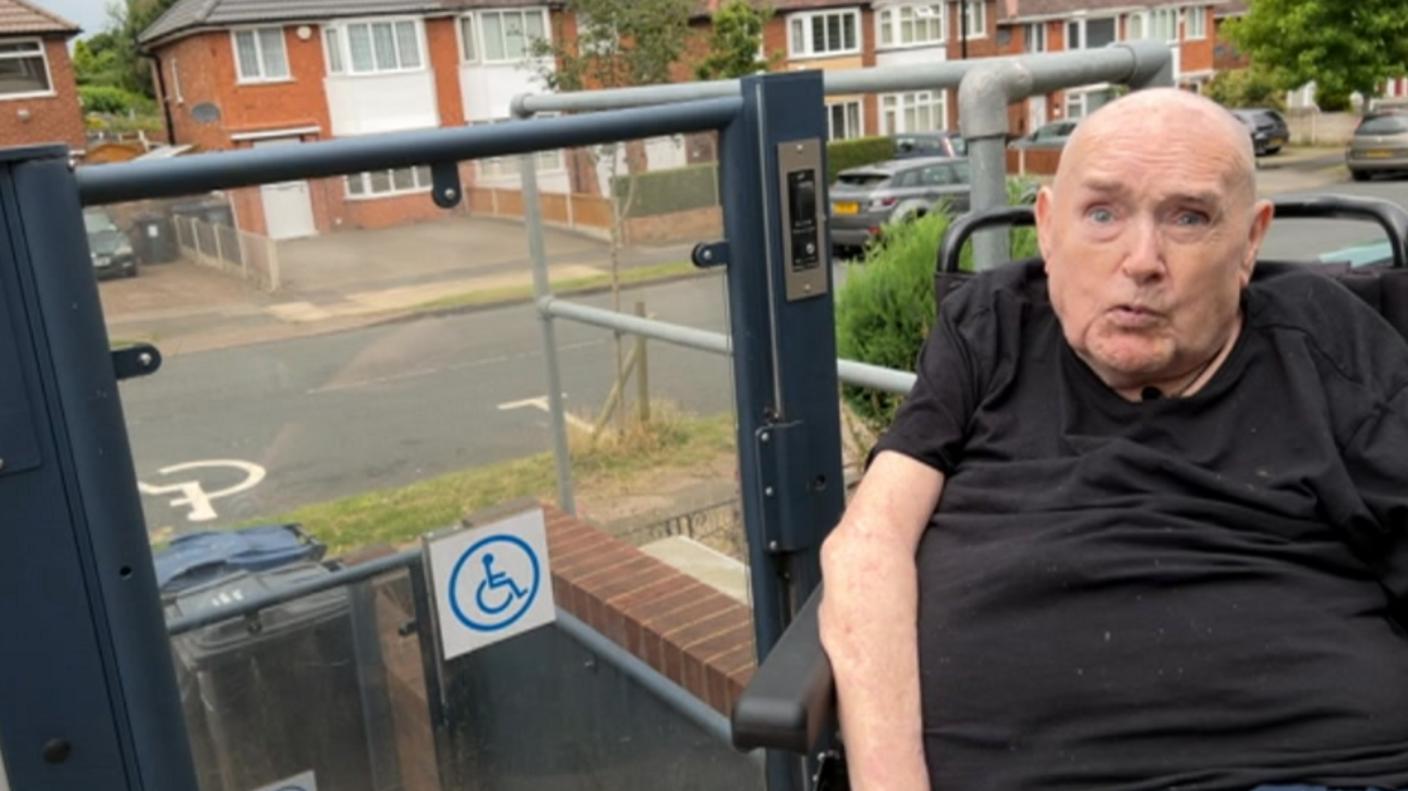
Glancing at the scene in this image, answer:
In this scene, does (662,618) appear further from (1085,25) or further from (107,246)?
(1085,25)

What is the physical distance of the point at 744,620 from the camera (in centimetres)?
249

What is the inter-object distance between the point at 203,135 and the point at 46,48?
13.2ft

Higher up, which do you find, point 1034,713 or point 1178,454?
point 1178,454

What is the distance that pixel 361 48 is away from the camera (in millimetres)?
31109

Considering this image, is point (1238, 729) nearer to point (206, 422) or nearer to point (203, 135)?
point (206, 422)

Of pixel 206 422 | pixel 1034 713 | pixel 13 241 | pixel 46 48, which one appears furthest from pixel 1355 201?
pixel 46 48

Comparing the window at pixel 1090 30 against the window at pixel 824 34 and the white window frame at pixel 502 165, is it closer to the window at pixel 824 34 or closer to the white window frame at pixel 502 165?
the window at pixel 824 34

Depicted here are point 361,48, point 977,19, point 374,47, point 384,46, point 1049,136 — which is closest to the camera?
point 1049,136

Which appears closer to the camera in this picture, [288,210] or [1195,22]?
[288,210]

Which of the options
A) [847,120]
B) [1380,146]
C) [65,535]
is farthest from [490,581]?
[847,120]

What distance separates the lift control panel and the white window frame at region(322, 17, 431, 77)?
31.1 m

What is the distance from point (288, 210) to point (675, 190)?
2.11 ft

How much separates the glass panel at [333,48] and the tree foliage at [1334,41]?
22199mm

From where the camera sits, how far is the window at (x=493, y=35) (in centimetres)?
3167
